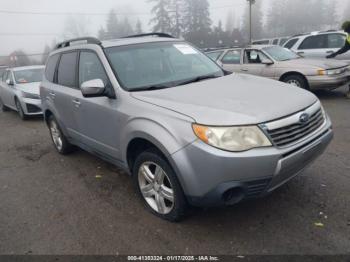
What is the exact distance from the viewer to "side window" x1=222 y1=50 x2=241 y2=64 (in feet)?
30.8

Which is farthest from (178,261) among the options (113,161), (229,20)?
(229,20)

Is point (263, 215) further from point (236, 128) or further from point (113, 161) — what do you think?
point (113, 161)

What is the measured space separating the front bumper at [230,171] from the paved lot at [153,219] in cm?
49

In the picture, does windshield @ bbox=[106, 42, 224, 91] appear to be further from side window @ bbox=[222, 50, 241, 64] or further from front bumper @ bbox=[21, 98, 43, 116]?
front bumper @ bbox=[21, 98, 43, 116]

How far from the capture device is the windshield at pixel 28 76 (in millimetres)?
9672

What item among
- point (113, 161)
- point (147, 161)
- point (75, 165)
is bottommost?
point (75, 165)

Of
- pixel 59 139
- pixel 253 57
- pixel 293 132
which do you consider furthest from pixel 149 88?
pixel 253 57

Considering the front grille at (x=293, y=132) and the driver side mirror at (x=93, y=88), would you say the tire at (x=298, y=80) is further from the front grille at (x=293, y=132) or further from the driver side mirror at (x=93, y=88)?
the driver side mirror at (x=93, y=88)

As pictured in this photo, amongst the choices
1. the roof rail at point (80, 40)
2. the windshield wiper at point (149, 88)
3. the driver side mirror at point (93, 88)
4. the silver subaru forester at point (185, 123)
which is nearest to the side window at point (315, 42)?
the silver subaru forester at point (185, 123)

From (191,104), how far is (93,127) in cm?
159

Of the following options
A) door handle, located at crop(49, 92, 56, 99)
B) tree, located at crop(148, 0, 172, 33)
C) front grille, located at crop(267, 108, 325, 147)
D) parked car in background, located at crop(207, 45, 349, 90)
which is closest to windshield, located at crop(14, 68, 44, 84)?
door handle, located at crop(49, 92, 56, 99)

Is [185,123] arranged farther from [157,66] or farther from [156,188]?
[157,66]

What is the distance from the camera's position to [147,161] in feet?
10.4

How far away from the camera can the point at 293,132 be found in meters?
2.76
